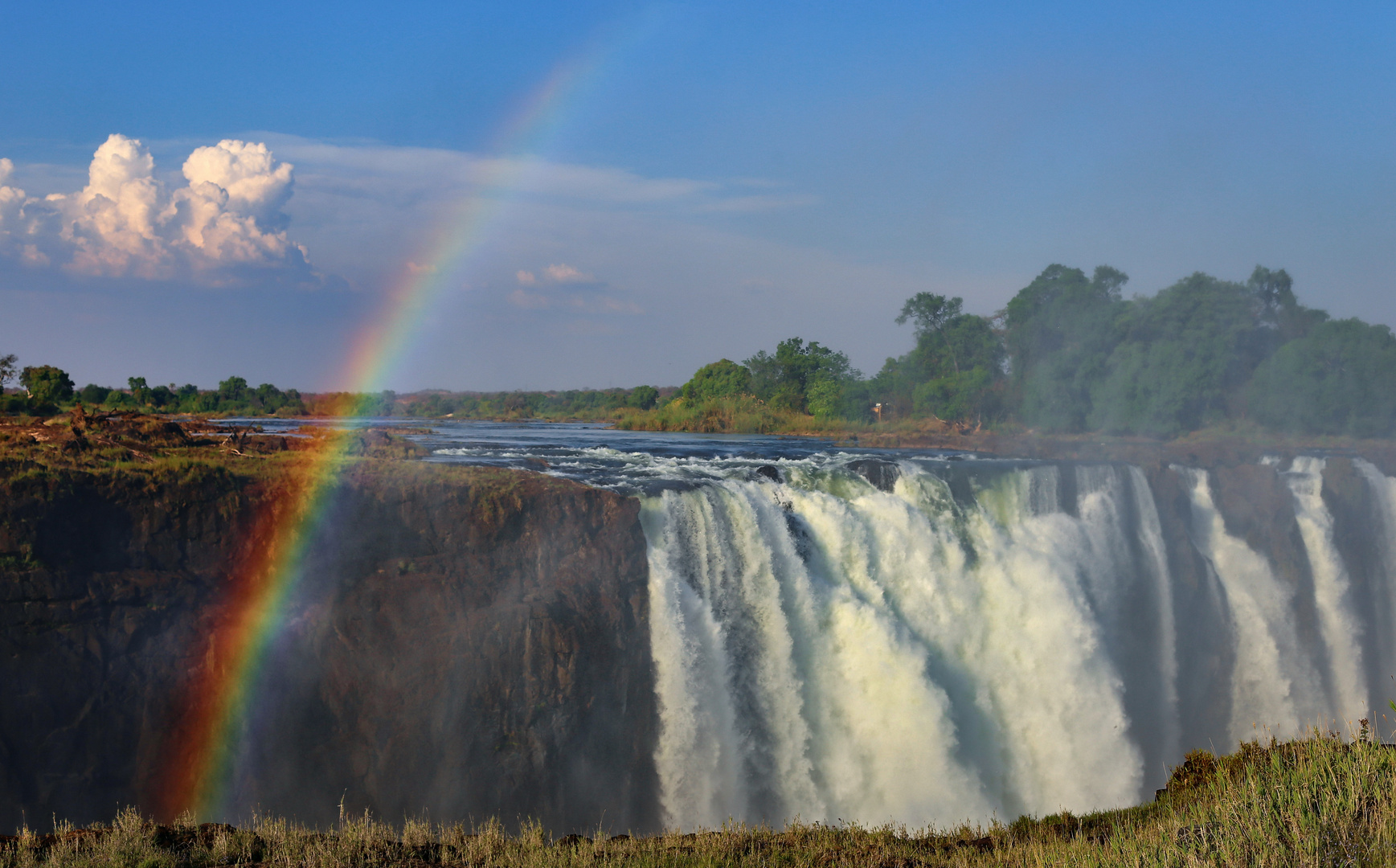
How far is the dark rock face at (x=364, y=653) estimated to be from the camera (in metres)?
12.2

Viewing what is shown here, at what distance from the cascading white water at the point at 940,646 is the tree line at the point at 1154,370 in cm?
1842

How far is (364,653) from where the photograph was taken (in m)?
13.9

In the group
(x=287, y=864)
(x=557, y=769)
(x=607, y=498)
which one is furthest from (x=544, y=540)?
(x=287, y=864)

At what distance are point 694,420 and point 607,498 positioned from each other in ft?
98.7

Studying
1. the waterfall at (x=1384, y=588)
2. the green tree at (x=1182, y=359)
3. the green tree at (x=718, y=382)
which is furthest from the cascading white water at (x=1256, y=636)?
the green tree at (x=718, y=382)

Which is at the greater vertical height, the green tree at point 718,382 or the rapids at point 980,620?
the green tree at point 718,382

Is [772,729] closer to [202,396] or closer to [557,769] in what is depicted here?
[557,769]

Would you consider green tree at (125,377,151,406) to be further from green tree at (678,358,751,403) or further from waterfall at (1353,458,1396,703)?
waterfall at (1353,458,1396,703)

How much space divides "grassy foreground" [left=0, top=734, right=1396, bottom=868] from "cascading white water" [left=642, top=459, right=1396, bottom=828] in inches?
232

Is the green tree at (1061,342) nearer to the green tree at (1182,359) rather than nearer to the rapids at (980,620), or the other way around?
the green tree at (1182,359)

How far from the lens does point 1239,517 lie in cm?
2303

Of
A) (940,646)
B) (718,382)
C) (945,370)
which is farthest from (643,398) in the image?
(940,646)

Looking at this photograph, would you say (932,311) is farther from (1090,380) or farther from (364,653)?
(364,653)

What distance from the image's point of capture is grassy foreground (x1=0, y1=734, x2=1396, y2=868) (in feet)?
18.3
